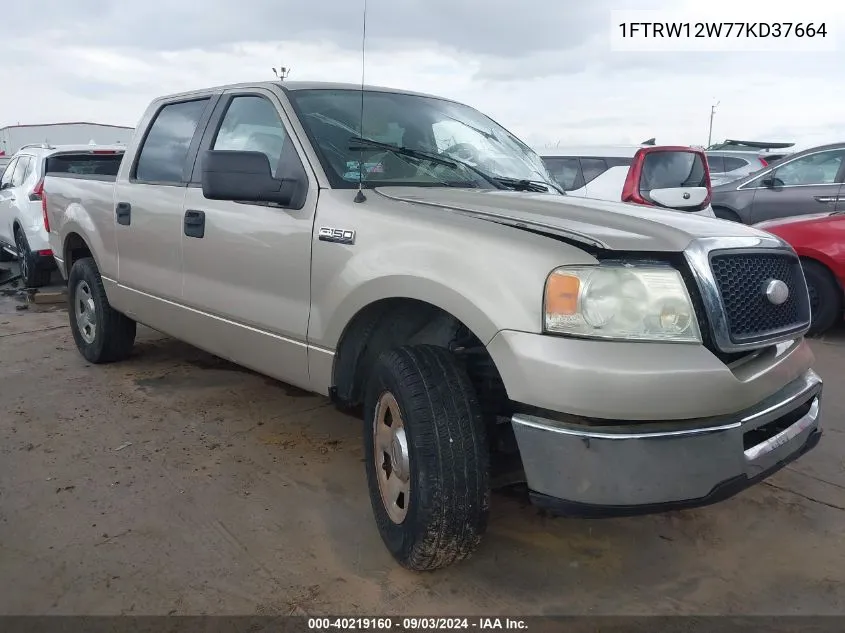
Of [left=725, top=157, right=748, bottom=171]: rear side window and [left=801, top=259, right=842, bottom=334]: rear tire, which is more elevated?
Result: [left=725, top=157, right=748, bottom=171]: rear side window

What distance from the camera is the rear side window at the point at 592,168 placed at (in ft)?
25.9

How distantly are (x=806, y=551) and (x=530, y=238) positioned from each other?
1.63 meters

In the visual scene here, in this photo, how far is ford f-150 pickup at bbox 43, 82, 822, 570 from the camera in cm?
206

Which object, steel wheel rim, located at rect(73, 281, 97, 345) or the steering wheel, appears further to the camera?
steel wheel rim, located at rect(73, 281, 97, 345)

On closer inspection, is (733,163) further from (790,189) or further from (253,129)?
(253,129)

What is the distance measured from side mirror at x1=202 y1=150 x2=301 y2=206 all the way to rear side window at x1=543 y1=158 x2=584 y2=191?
5.69 m

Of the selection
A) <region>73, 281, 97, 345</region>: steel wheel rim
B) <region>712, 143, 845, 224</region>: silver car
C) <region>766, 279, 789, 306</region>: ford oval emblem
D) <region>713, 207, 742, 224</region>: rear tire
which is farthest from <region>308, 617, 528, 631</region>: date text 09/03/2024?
<region>713, 207, 742, 224</region>: rear tire

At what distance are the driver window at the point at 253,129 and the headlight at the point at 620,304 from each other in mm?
1574

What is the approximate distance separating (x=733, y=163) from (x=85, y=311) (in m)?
10.9

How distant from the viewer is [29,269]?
807cm

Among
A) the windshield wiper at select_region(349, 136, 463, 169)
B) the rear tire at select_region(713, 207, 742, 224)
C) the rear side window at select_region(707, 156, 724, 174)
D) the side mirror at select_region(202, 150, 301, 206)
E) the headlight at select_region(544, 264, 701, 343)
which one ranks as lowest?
the headlight at select_region(544, 264, 701, 343)

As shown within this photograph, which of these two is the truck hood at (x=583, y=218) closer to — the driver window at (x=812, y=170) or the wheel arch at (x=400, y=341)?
the wheel arch at (x=400, y=341)

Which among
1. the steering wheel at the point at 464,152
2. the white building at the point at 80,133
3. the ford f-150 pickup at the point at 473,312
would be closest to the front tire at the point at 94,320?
the ford f-150 pickup at the point at 473,312

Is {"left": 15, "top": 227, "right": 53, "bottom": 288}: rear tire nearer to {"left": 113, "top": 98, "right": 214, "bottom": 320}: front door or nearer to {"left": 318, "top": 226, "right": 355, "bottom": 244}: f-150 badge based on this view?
{"left": 113, "top": 98, "right": 214, "bottom": 320}: front door
